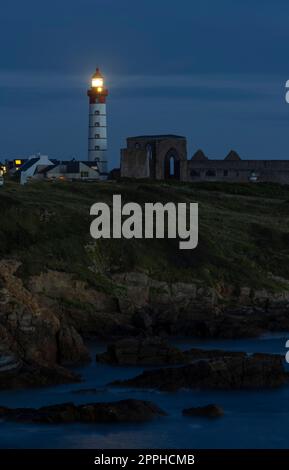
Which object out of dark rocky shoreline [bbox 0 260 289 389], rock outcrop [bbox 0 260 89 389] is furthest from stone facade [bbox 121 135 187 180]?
rock outcrop [bbox 0 260 89 389]

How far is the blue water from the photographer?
49.5m

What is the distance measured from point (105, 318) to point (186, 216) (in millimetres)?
27521

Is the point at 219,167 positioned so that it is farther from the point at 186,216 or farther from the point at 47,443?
the point at 47,443


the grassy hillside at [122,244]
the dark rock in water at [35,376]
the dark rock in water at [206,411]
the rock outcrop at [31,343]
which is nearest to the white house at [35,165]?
the grassy hillside at [122,244]

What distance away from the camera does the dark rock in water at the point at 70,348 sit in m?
63.2

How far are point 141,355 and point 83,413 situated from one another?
41.4ft

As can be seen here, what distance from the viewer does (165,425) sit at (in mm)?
51688

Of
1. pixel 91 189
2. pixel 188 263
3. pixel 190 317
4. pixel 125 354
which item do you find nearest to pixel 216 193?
pixel 91 189

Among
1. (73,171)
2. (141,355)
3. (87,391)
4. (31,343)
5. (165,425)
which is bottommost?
(165,425)

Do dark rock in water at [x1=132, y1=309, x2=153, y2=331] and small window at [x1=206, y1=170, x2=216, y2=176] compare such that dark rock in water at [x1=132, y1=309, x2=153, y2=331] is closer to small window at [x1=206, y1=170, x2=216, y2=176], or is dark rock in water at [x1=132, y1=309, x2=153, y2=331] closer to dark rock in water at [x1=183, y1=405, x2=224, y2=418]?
dark rock in water at [x1=183, y1=405, x2=224, y2=418]

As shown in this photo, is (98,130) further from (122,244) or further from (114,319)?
(114,319)

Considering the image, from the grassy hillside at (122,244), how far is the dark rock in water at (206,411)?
2507 centimetres
